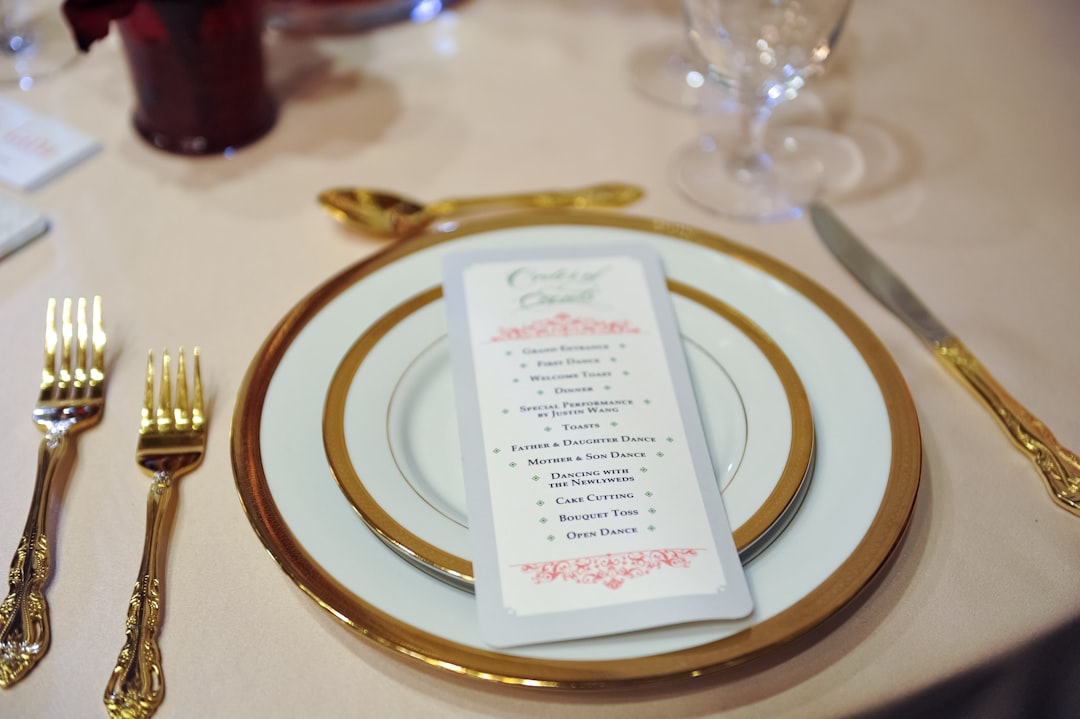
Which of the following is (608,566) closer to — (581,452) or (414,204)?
(581,452)

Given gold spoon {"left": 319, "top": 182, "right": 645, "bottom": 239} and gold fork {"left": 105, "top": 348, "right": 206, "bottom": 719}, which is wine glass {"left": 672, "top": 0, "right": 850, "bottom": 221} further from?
gold fork {"left": 105, "top": 348, "right": 206, "bottom": 719}

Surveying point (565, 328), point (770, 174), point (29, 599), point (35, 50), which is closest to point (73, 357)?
point (29, 599)

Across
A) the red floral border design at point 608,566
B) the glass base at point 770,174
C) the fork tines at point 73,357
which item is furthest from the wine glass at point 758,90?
the fork tines at point 73,357

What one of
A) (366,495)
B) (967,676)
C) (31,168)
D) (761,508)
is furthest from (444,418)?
(31,168)

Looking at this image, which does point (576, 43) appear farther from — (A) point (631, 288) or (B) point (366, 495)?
(B) point (366, 495)

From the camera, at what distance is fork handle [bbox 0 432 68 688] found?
0.46 meters

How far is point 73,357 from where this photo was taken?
0.64 meters

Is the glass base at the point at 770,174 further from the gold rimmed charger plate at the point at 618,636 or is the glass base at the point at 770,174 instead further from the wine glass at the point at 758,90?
the gold rimmed charger plate at the point at 618,636

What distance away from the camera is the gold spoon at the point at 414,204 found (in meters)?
0.75

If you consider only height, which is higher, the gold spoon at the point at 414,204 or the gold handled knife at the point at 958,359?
the gold spoon at the point at 414,204

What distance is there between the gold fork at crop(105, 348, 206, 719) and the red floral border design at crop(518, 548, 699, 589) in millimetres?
198

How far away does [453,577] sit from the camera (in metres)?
0.47

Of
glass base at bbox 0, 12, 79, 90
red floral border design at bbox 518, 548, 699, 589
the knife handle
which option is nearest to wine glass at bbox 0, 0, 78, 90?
glass base at bbox 0, 12, 79, 90

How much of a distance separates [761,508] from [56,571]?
1.30 feet
